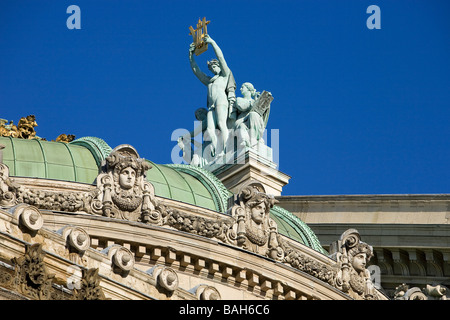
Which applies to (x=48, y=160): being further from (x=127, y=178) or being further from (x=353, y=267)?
(x=353, y=267)

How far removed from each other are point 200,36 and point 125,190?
59.4 feet

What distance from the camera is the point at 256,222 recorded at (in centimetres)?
4797

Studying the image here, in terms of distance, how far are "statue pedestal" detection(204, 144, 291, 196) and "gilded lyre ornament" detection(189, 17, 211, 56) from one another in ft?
14.4

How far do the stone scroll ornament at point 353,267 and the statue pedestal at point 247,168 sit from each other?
29.7 feet

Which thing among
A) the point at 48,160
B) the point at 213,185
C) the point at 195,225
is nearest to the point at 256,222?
the point at 195,225

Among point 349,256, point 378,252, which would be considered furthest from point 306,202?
point 349,256

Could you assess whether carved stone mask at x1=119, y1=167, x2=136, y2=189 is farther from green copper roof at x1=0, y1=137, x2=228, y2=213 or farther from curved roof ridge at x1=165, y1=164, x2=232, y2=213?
curved roof ridge at x1=165, y1=164, x2=232, y2=213

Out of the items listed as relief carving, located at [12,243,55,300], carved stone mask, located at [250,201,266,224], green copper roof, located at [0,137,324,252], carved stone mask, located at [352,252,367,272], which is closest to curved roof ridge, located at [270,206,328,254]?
green copper roof, located at [0,137,324,252]

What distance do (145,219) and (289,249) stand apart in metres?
4.91

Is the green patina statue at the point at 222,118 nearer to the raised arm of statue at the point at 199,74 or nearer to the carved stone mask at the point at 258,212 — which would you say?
the raised arm of statue at the point at 199,74

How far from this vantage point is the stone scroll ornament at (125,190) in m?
45.4

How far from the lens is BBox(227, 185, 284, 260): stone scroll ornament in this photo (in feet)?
156

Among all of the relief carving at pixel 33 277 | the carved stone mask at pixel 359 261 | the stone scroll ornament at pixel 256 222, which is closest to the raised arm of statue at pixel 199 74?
the carved stone mask at pixel 359 261
